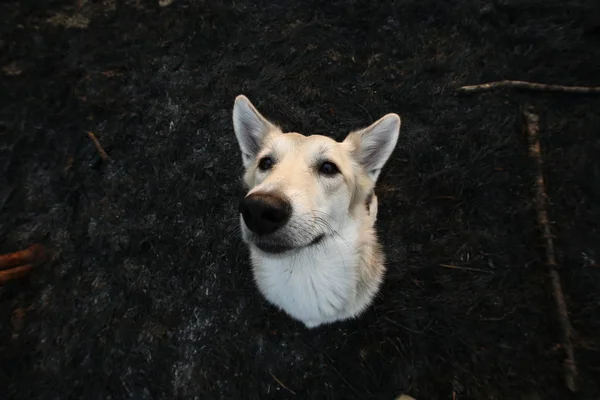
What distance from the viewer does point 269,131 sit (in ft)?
9.78

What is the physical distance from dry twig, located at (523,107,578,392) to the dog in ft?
4.92

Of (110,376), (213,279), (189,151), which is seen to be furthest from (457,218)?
(110,376)

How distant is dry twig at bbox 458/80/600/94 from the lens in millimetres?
3631

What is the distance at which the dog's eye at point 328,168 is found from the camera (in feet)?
8.20

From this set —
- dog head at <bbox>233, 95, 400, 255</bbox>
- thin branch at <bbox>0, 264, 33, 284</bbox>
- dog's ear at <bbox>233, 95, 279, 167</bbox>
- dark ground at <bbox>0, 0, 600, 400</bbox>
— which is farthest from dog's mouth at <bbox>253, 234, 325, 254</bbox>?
thin branch at <bbox>0, 264, 33, 284</bbox>

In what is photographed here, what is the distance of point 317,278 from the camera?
2.65 meters

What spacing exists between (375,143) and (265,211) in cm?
133

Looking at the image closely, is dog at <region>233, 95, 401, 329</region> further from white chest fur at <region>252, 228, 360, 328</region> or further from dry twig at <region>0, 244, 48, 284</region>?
dry twig at <region>0, 244, 48, 284</region>

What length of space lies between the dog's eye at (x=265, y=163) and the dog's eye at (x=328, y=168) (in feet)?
1.34

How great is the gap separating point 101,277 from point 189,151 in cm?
169

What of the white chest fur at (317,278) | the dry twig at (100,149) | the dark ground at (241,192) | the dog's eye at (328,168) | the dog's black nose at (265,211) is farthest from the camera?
the dry twig at (100,149)

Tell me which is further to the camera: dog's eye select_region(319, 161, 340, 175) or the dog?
dog's eye select_region(319, 161, 340, 175)

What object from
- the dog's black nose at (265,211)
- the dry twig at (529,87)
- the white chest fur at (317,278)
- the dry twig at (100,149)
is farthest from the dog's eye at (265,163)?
the dry twig at (529,87)

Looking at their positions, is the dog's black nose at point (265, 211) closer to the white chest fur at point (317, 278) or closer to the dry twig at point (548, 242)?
the white chest fur at point (317, 278)
